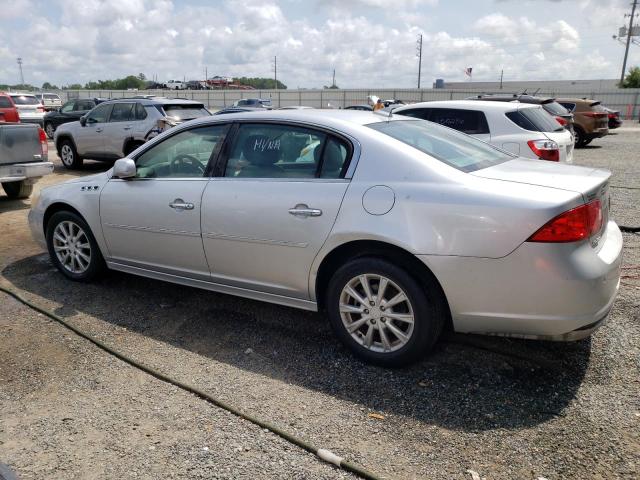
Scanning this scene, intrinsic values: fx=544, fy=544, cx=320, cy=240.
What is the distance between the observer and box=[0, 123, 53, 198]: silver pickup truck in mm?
7906

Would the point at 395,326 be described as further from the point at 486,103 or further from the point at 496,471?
the point at 486,103

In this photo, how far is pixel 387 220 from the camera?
324cm

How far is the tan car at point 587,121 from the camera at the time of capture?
723 inches

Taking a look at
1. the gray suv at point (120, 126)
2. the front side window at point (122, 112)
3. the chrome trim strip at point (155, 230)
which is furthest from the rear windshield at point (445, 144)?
the front side window at point (122, 112)

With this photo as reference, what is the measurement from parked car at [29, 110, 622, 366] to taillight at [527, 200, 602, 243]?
1cm

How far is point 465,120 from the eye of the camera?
27.2 feet

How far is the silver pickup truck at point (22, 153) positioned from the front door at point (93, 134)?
12.9 ft

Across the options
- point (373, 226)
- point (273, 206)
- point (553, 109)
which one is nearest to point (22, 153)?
point (273, 206)

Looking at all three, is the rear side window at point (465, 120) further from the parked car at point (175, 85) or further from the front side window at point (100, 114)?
the parked car at point (175, 85)

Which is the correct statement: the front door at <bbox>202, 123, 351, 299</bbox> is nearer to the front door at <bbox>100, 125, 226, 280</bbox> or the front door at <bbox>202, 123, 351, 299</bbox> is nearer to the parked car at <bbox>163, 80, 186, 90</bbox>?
the front door at <bbox>100, 125, 226, 280</bbox>

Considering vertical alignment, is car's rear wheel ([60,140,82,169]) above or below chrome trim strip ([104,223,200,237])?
below

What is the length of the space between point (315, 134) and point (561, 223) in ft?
5.53

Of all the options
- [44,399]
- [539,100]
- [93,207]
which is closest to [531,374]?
[44,399]

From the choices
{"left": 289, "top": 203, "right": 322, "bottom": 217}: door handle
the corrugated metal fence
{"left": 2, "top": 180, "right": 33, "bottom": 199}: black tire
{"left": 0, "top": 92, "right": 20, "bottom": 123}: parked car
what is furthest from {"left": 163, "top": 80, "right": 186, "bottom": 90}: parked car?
A: {"left": 289, "top": 203, "right": 322, "bottom": 217}: door handle
